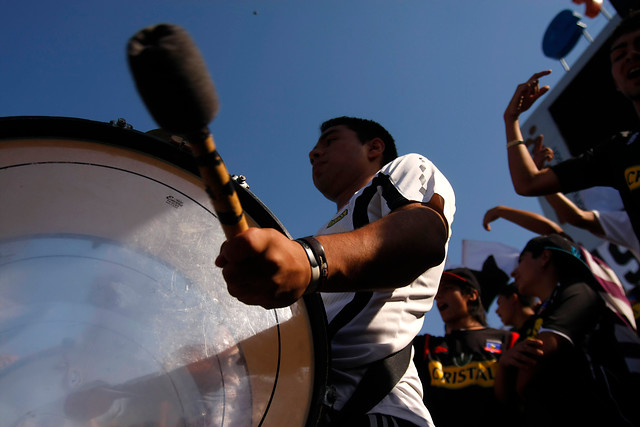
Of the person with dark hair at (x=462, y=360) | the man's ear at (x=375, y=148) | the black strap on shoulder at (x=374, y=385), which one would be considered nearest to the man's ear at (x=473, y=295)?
the person with dark hair at (x=462, y=360)

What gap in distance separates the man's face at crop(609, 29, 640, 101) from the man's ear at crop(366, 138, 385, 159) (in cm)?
108

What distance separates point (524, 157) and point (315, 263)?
2007 millimetres

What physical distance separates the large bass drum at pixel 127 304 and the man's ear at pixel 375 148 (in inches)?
47.8

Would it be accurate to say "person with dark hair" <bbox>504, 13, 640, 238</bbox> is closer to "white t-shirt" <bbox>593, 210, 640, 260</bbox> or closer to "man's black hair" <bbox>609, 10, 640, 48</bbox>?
"man's black hair" <bbox>609, 10, 640, 48</bbox>

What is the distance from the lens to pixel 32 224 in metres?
1.04

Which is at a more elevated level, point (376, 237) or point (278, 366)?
point (376, 237)

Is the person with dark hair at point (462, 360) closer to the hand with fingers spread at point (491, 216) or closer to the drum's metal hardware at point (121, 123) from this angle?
the hand with fingers spread at point (491, 216)

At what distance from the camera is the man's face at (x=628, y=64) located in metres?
2.15

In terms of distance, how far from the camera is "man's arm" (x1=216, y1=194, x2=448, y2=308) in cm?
78

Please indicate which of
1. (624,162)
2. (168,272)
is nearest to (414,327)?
(168,272)

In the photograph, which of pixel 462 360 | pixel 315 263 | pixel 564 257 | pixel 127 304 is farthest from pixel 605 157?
pixel 127 304

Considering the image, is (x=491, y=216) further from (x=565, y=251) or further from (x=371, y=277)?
(x=371, y=277)

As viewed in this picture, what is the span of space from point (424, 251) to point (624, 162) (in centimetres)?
152

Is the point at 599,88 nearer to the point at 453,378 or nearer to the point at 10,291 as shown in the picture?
the point at 453,378
